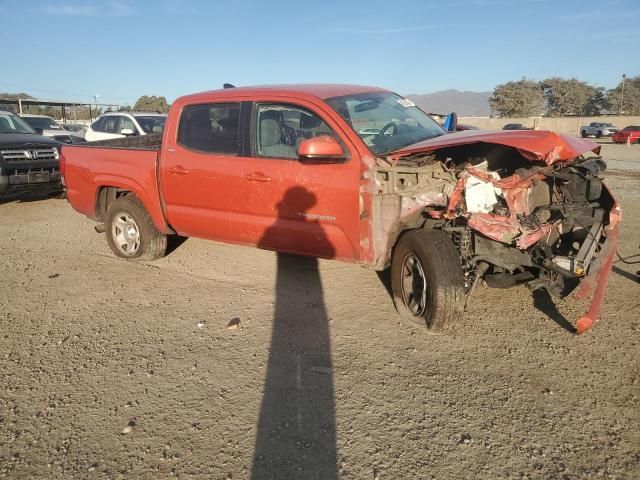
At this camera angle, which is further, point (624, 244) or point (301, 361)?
point (624, 244)

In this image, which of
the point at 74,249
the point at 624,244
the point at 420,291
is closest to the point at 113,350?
the point at 420,291

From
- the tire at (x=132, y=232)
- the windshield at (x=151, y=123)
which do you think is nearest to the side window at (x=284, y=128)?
the tire at (x=132, y=232)

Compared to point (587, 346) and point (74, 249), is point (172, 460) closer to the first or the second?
point (587, 346)

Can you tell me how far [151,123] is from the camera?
39.7 feet

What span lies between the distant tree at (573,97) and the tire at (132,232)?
81.1 meters

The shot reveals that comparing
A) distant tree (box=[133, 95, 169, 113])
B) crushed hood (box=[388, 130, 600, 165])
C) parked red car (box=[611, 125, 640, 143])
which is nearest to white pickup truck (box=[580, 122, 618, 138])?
parked red car (box=[611, 125, 640, 143])

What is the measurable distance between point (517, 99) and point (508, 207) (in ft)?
242

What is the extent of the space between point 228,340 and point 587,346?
8.73 ft

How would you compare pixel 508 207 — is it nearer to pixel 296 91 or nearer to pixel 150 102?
pixel 296 91

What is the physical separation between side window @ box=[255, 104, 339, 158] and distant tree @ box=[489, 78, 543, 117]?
72.1 metres

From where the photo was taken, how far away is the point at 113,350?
3.61 m

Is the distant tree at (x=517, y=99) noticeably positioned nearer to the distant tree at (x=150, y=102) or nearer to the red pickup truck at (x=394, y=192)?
the distant tree at (x=150, y=102)

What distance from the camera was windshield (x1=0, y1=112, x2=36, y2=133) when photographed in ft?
31.3

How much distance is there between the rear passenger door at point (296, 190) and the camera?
3.94 metres
